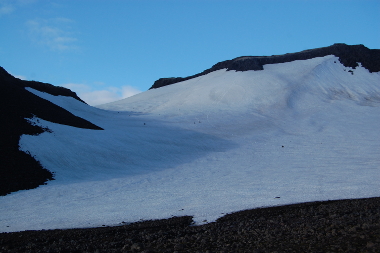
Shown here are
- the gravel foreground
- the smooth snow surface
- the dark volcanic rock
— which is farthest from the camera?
the dark volcanic rock

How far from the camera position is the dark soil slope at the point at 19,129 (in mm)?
18438

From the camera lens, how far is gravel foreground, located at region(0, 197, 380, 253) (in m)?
7.43

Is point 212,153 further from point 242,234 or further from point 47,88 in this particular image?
point 47,88

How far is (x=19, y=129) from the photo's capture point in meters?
24.2

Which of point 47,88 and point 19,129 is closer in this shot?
point 19,129

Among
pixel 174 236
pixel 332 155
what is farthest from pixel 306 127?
pixel 174 236

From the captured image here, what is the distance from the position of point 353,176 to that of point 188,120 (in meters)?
23.2

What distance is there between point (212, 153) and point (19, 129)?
13579 mm

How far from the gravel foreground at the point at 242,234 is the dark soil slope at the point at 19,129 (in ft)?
27.9

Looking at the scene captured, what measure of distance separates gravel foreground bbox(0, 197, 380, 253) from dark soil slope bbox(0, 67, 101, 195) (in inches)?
334

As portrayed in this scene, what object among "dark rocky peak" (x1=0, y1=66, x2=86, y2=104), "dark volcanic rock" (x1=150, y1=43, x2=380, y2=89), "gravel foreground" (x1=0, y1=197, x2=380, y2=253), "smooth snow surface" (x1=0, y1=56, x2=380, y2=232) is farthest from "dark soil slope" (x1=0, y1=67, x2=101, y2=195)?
"dark volcanic rock" (x1=150, y1=43, x2=380, y2=89)

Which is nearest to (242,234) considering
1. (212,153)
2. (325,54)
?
(212,153)

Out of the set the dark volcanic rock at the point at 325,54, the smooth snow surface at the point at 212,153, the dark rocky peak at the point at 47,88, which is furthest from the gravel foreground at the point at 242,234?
the dark volcanic rock at the point at 325,54

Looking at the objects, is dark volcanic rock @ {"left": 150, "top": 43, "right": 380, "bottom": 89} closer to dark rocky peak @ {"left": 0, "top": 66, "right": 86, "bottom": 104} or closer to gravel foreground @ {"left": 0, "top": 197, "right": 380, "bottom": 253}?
dark rocky peak @ {"left": 0, "top": 66, "right": 86, "bottom": 104}
